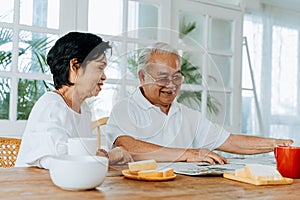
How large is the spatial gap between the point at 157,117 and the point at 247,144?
→ 547 mm

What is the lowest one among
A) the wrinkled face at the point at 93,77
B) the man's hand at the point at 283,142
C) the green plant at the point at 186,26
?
the man's hand at the point at 283,142

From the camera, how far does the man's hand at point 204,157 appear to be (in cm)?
155

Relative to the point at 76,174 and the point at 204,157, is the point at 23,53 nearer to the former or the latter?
the point at 204,157

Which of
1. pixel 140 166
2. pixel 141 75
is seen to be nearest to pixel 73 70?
pixel 141 75

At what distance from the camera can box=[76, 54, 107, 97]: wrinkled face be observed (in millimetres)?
1331

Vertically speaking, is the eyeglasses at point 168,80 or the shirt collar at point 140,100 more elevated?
the eyeglasses at point 168,80

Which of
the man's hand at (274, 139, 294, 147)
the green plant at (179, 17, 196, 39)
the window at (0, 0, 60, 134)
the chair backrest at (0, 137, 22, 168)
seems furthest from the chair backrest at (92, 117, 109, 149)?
the green plant at (179, 17, 196, 39)

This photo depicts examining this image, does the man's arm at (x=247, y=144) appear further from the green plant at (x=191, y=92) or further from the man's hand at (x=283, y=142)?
the green plant at (x=191, y=92)

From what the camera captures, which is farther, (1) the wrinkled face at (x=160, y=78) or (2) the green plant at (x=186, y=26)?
(2) the green plant at (x=186, y=26)

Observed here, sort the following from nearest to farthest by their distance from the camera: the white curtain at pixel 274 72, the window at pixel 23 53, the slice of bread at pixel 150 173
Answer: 1. the slice of bread at pixel 150 173
2. the window at pixel 23 53
3. the white curtain at pixel 274 72

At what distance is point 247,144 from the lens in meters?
1.98

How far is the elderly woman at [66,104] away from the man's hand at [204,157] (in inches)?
10.7

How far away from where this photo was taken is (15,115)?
2.50 meters

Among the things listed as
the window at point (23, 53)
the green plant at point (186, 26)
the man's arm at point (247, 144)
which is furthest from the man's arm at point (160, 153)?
the green plant at point (186, 26)
